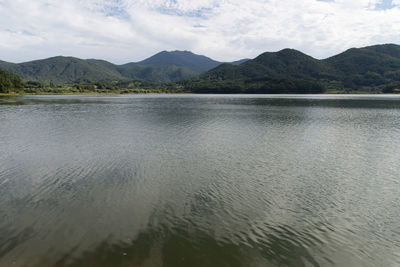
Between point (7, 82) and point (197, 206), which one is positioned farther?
point (7, 82)

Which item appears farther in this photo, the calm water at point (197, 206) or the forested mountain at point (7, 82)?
the forested mountain at point (7, 82)

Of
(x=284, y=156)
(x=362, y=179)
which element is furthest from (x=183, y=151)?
(x=362, y=179)

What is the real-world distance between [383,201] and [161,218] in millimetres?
16440

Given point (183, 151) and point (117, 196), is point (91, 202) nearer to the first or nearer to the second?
point (117, 196)

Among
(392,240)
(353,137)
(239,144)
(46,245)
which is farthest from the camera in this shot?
(353,137)

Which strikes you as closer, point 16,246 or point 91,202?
point 16,246

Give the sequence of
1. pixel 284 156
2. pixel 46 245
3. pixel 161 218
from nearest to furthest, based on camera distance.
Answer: pixel 46 245 → pixel 161 218 → pixel 284 156

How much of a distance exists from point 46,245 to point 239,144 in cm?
2743

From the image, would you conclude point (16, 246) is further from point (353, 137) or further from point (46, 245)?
point (353, 137)

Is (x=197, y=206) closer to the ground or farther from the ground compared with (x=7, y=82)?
closer to the ground

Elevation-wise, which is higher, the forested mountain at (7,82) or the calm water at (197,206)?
the forested mountain at (7,82)

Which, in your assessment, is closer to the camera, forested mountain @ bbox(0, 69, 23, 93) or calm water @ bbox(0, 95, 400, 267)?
calm water @ bbox(0, 95, 400, 267)

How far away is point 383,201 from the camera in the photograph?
55.0 feet

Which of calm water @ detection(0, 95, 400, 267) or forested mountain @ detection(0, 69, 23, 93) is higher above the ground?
forested mountain @ detection(0, 69, 23, 93)
